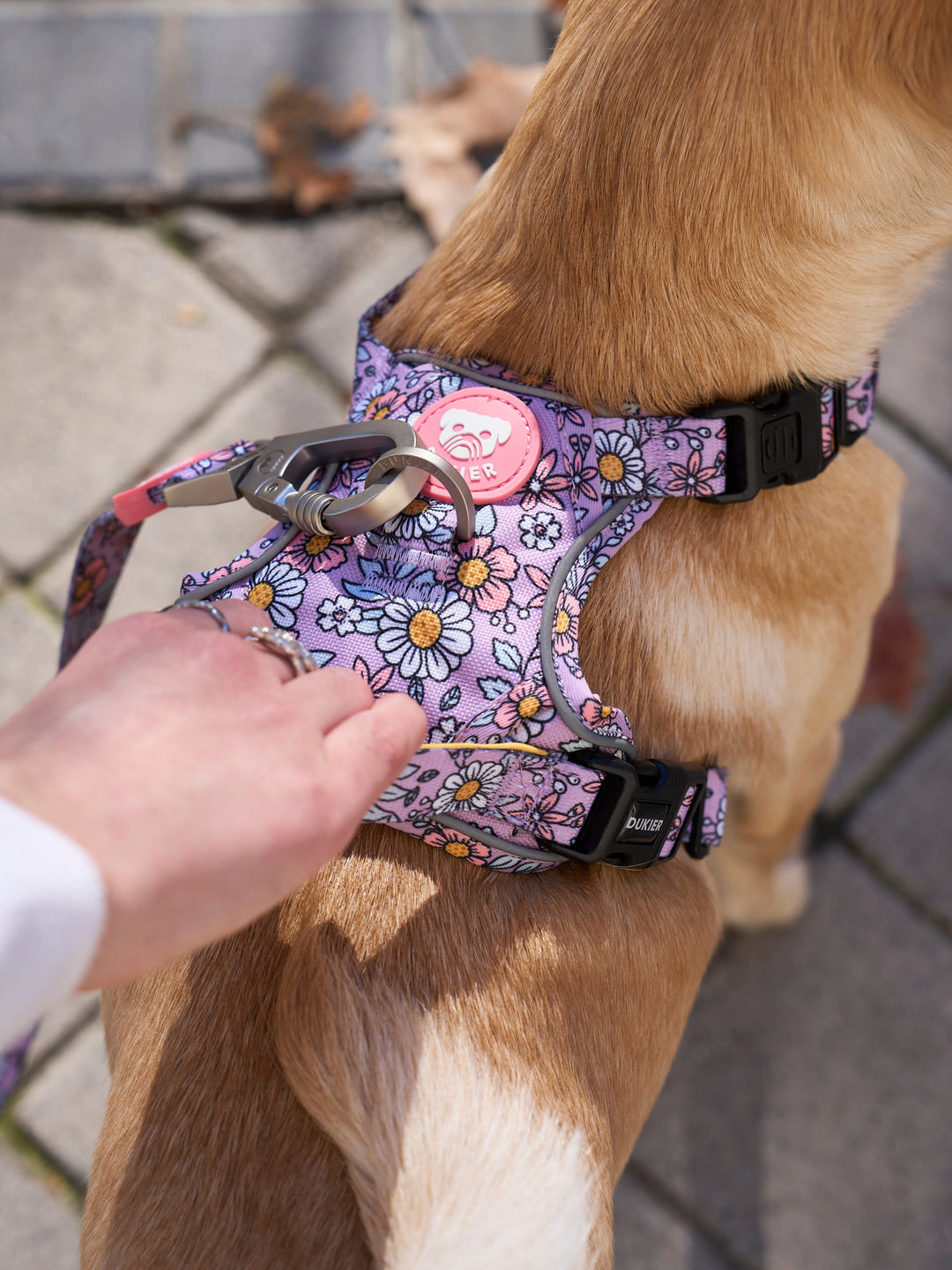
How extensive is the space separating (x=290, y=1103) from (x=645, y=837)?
Answer: 0.43 m

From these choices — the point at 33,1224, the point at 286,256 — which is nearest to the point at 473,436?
the point at 286,256

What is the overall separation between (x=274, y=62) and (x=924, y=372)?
1587 millimetres

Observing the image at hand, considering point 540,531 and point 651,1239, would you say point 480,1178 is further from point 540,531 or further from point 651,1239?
point 651,1239

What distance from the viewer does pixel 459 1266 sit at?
83cm

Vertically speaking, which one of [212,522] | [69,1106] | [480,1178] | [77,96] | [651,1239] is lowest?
[651,1239]

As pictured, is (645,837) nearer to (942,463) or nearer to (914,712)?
(914,712)

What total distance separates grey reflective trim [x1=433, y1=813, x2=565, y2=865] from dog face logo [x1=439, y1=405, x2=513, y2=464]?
0.35 metres

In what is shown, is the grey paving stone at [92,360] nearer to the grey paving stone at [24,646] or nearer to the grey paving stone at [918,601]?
the grey paving stone at [24,646]

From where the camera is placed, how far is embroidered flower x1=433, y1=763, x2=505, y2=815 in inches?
34.4

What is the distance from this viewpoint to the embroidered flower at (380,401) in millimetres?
941

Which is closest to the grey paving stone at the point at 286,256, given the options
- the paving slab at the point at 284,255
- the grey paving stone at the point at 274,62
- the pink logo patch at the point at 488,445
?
the paving slab at the point at 284,255

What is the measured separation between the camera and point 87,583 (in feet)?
3.46

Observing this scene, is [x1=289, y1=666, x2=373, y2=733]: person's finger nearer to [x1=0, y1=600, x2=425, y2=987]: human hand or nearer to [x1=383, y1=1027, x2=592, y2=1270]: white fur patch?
[x1=0, y1=600, x2=425, y2=987]: human hand

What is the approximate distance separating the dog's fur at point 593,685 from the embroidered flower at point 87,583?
417 mm
